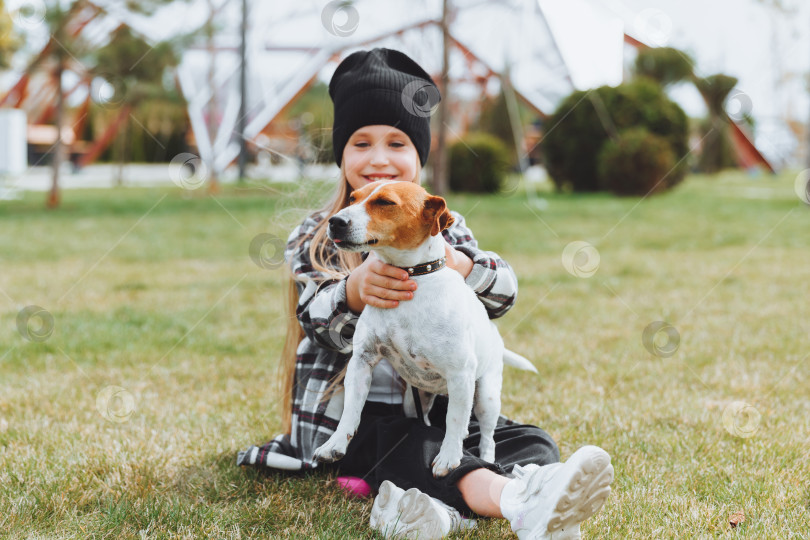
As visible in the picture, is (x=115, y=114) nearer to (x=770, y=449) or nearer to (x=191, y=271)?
(x=191, y=271)

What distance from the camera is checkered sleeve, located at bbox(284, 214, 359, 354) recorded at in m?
2.51

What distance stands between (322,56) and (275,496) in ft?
61.6

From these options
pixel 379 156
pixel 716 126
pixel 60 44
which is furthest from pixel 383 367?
pixel 716 126

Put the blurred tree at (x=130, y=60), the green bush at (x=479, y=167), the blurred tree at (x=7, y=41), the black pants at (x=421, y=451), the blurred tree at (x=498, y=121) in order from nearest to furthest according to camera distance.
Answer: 1. the black pants at (x=421, y=451)
2. the blurred tree at (x=130, y=60)
3. the blurred tree at (x=7, y=41)
4. the green bush at (x=479, y=167)
5. the blurred tree at (x=498, y=121)

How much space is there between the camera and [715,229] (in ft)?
33.2

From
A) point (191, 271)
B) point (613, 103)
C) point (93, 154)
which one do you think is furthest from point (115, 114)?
point (191, 271)

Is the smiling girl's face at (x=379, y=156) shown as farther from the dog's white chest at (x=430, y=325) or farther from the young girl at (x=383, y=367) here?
the dog's white chest at (x=430, y=325)

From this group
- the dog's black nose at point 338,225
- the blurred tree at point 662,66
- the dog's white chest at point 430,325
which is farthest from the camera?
the blurred tree at point 662,66

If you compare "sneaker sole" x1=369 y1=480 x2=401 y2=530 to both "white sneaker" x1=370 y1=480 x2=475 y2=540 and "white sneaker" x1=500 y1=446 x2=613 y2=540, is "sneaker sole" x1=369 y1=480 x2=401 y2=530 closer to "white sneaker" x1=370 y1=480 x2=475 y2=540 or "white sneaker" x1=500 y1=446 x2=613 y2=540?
"white sneaker" x1=370 y1=480 x2=475 y2=540

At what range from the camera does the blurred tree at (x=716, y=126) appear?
66.2ft

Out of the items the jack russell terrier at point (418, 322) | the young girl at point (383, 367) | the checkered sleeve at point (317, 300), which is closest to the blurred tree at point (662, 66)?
the young girl at point (383, 367)

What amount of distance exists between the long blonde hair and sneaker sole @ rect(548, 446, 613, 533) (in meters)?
0.97

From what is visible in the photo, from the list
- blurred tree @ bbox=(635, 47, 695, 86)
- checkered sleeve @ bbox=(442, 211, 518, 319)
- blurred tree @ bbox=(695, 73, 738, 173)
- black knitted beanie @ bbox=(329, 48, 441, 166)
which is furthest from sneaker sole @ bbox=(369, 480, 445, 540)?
blurred tree @ bbox=(635, 47, 695, 86)

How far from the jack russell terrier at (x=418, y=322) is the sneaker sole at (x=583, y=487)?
0.30 m
